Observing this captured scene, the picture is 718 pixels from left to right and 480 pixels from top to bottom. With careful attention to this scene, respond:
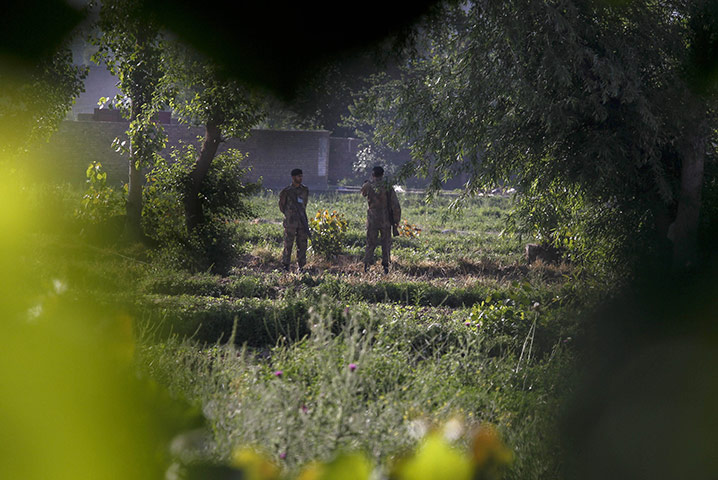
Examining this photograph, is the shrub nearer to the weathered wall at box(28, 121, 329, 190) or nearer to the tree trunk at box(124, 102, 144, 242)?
the tree trunk at box(124, 102, 144, 242)

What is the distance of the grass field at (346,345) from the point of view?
3.42m

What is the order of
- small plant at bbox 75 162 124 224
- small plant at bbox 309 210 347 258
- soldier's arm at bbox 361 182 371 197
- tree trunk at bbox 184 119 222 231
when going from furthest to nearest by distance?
small plant at bbox 75 162 124 224 < small plant at bbox 309 210 347 258 < soldier's arm at bbox 361 182 371 197 < tree trunk at bbox 184 119 222 231

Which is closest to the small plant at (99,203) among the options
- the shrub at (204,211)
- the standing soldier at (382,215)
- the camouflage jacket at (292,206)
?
the shrub at (204,211)

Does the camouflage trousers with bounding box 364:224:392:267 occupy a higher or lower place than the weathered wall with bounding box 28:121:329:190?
lower

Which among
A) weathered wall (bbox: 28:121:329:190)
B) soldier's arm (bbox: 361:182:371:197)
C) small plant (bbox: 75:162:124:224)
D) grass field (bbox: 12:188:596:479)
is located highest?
weathered wall (bbox: 28:121:329:190)

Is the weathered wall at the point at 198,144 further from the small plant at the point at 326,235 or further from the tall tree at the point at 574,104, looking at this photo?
the tall tree at the point at 574,104

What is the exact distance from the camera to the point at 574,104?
6906 millimetres

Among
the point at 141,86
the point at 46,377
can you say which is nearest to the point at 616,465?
the point at 46,377

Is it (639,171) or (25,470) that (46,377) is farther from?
(639,171)

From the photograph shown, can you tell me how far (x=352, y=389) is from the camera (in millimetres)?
3600

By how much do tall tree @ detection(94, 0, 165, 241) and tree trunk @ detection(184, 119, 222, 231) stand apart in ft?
2.29

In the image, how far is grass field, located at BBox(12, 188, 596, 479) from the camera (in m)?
3.42

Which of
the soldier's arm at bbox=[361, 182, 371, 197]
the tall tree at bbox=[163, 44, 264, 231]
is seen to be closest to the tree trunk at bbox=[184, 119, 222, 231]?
the tall tree at bbox=[163, 44, 264, 231]

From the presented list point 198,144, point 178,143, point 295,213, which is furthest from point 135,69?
point 198,144
